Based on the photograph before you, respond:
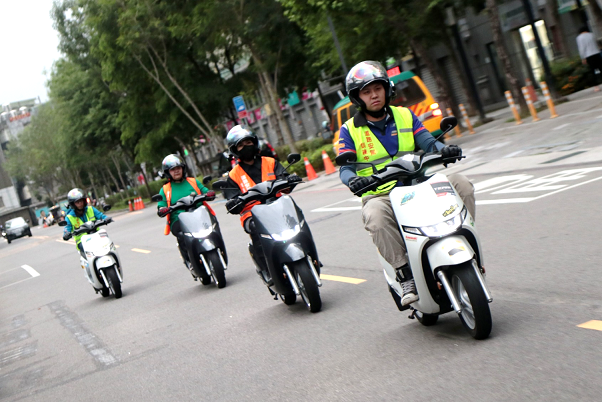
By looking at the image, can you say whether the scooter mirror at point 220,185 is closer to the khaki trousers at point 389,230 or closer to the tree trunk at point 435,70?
the khaki trousers at point 389,230

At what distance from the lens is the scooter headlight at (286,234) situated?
6.98 metres

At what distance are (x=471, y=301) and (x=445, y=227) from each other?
1.49ft

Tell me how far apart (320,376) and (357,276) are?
3450 mm

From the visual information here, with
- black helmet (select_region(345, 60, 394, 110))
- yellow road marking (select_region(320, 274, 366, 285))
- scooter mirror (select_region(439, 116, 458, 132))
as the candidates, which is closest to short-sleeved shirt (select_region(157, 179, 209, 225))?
yellow road marking (select_region(320, 274, 366, 285))

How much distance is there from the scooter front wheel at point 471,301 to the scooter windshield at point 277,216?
8.05ft

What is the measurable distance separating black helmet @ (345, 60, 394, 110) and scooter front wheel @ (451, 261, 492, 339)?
4.56 ft

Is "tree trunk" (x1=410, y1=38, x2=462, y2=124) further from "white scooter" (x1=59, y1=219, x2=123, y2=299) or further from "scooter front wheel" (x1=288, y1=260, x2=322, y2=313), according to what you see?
"scooter front wheel" (x1=288, y1=260, x2=322, y2=313)

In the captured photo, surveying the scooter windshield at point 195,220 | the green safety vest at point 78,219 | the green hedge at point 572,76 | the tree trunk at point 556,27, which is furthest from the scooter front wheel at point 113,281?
the tree trunk at point 556,27

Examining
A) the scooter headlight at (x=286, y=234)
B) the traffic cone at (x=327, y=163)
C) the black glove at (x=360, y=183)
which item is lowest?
the traffic cone at (x=327, y=163)

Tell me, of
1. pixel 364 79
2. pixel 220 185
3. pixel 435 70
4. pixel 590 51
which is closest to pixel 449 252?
pixel 364 79

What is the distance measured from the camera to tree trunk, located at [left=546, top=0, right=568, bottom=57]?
27.5 meters

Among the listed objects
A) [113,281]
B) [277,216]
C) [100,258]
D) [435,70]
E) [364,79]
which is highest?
[364,79]

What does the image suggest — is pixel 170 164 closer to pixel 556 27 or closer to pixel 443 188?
pixel 443 188

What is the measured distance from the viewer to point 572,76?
2588 centimetres
